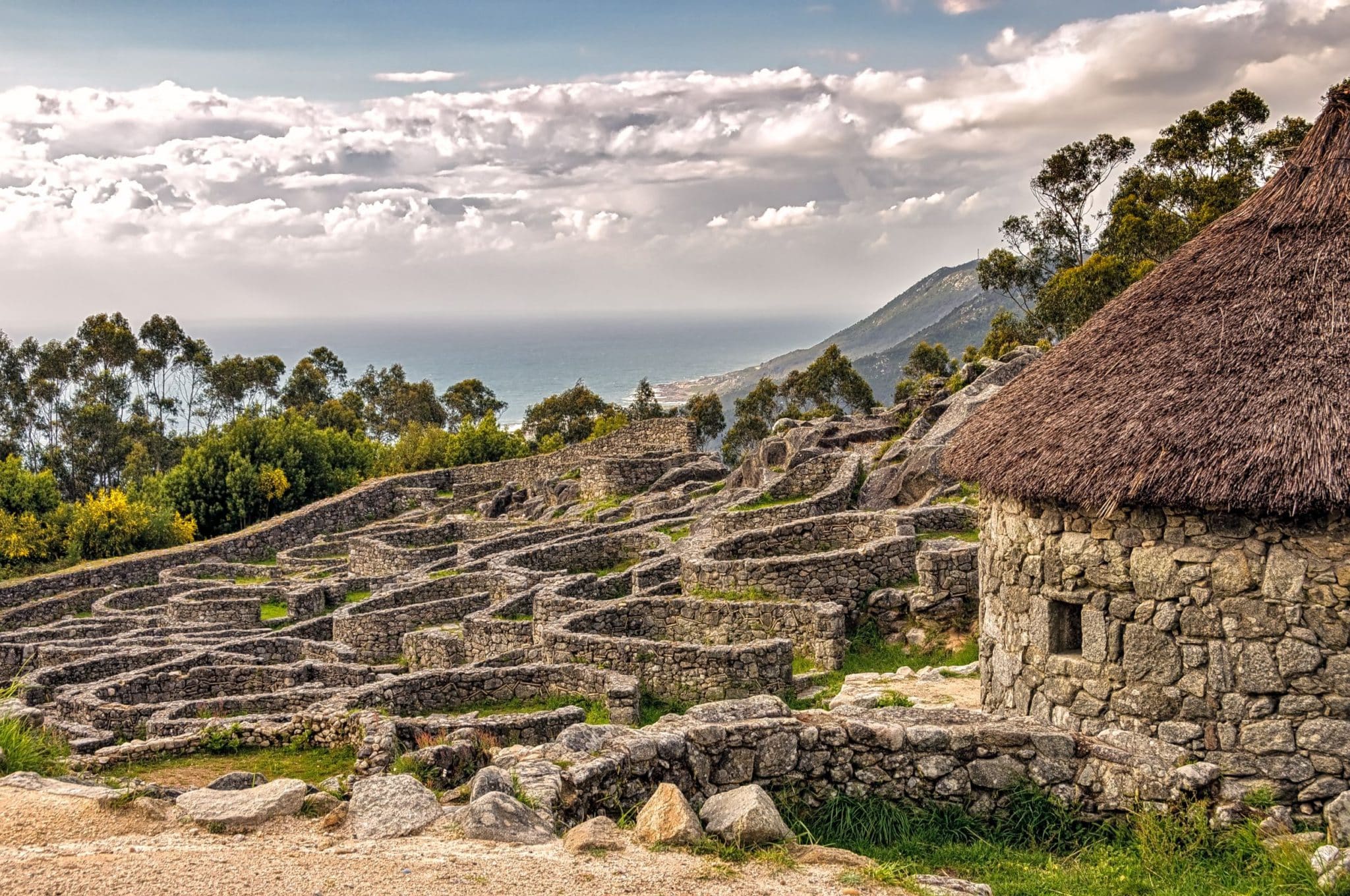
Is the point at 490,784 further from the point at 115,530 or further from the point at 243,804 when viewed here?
the point at 115,530

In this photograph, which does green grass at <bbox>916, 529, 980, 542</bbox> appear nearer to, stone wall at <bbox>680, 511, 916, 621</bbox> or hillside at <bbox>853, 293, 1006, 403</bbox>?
stone wall at <bbox>680, 511, 916, 621</bbox>

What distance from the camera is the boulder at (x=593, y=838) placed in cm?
851

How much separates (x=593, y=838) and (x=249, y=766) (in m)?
7.79

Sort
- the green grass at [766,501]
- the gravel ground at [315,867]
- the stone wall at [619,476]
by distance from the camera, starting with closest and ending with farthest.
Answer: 1. the gravel ground at [315,867]
2. the green grass at [766,501]
3. the stone wall at [619,476]

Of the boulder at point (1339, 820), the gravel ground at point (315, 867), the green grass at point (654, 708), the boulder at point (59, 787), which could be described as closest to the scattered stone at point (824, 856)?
the gravel ground at point (315, 867)

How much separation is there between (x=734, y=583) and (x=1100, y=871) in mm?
12127

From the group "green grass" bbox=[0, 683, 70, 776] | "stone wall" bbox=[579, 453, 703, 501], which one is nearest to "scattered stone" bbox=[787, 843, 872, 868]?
"green grass" bbox=[0, 683, 70, 776]

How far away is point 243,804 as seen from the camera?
30.5 ft

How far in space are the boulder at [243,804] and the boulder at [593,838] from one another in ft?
7.56

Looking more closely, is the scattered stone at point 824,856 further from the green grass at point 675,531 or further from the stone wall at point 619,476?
the stone wall at point 619,476

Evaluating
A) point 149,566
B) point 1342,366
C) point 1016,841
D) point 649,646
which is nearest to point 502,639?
point 649,646

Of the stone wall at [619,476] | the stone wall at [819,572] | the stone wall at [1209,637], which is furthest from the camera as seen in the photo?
the stone wall at [619,476]

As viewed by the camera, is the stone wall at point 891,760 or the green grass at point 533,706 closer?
the stone wall at point 891,760

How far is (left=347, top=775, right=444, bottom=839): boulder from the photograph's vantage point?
879cm
